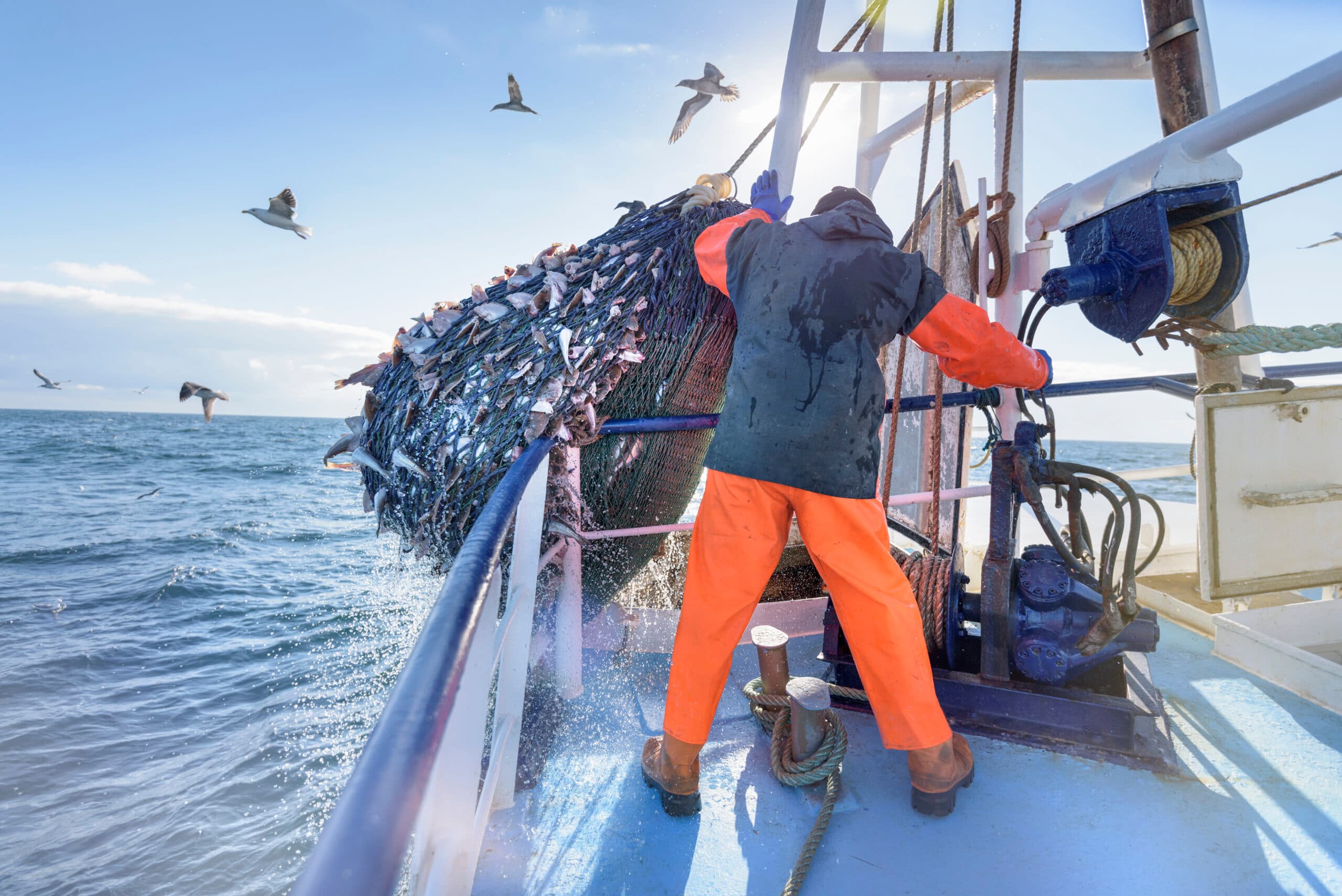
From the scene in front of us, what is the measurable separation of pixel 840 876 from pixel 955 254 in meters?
4.55

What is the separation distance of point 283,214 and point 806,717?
294 inches

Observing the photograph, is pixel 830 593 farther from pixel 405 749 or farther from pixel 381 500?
pixel 381 500

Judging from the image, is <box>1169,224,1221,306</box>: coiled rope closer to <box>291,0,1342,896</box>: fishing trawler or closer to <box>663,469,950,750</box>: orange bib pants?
<box>291,0,1342,896</box>: fishing trawler

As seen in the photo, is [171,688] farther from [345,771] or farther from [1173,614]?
[1173,614]

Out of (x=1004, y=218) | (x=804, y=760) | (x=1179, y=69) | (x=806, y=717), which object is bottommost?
(x=804, y=760)

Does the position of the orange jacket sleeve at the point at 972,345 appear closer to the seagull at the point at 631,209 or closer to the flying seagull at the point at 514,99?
the seagull at the point at 631,209

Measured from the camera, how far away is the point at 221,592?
9.38 m

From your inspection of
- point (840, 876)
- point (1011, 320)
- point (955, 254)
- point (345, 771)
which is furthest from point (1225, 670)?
point (345, 771)

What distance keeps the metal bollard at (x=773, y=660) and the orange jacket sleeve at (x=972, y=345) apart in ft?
3.67

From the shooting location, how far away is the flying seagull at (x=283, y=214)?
671cm

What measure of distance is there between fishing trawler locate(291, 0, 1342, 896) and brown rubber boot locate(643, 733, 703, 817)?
49mm

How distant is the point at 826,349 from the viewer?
6.44 ft

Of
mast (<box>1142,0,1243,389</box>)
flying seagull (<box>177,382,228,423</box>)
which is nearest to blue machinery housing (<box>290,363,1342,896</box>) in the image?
mast (<box>1142,0,1243,389</box>)

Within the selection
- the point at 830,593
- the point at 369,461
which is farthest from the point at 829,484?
the point at 369,461
